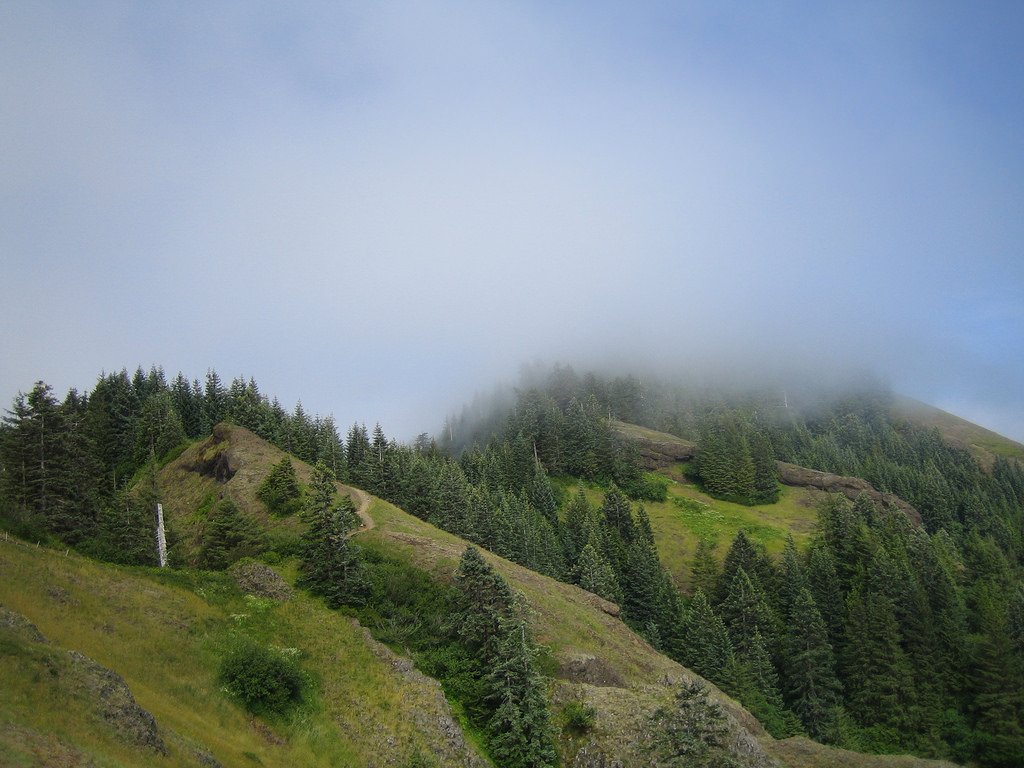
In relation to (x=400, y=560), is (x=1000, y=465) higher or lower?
higher

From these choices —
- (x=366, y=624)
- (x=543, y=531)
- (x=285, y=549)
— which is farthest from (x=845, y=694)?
(x=285, y=549)

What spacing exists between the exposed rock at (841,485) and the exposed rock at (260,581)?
109 meters

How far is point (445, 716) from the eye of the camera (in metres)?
33.6

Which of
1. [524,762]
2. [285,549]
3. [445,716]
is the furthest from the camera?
[285,549]

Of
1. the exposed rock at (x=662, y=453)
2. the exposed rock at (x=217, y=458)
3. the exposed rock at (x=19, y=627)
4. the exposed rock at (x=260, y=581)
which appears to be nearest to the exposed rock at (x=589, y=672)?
the exposed rock at (x=260, y=581)

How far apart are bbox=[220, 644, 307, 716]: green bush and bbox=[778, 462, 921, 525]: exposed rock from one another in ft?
369

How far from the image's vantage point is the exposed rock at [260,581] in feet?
135

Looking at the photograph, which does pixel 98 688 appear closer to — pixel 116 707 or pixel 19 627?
pixel 116 707

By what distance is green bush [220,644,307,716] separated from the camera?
2892 centimetres

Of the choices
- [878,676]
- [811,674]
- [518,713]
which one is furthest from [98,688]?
[878,676]

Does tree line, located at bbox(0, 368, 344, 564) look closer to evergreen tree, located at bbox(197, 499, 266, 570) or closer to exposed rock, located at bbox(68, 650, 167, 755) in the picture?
evergreen tree, located at bbox(197, 499, 266, 570)

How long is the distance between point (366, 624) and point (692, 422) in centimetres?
13562

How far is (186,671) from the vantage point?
28453 millimetres

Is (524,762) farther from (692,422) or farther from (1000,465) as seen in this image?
(1000,465)
